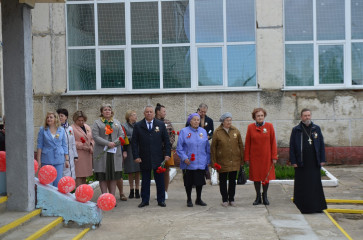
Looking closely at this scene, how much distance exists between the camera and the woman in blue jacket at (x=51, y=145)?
867 centimetres

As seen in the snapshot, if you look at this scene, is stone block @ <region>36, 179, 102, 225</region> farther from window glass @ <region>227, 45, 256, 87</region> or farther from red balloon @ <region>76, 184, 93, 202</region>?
window glass @ <region>227, 45, 256, 87</region>

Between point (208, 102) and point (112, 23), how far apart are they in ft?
11.7

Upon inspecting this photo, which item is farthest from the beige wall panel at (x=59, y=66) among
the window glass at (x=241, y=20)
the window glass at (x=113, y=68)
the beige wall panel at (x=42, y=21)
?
the window glass at (x=241, y=20)

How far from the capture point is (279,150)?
1409cm

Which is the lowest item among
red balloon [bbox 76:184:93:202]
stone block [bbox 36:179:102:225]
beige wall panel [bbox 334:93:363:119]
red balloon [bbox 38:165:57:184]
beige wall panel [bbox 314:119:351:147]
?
stone block [bbox 36:179:102:225]

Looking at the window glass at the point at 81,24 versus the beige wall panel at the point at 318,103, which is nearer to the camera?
the beige wall panel at the point at 318,103

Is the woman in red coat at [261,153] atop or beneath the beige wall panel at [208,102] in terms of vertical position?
beneath

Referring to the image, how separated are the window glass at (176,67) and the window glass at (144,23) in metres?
0.56

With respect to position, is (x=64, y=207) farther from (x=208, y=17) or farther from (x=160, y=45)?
(x=208, y=17)

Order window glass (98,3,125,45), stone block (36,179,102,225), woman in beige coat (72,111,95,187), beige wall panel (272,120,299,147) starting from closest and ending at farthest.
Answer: stone block (36,179,102,225), woman in beige coat (72,111,95,187), beige wall panel (272,120,299,147), window glass (98,3,125,45)

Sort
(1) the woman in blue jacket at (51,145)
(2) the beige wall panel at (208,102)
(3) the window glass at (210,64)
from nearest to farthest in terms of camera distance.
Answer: (1) the woman in blue jacket at (51,145) → (2) the beige wall panel at (208,102) → (3) the window glass at (210,64)

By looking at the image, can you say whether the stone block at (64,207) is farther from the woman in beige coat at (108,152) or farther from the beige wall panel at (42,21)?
the beige wall panel at (42,21)

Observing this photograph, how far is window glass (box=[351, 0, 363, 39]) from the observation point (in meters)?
14.3

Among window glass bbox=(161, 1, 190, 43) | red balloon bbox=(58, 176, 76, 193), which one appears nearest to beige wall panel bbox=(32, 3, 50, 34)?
window glass bbox=(161, 1, 190, 43)
